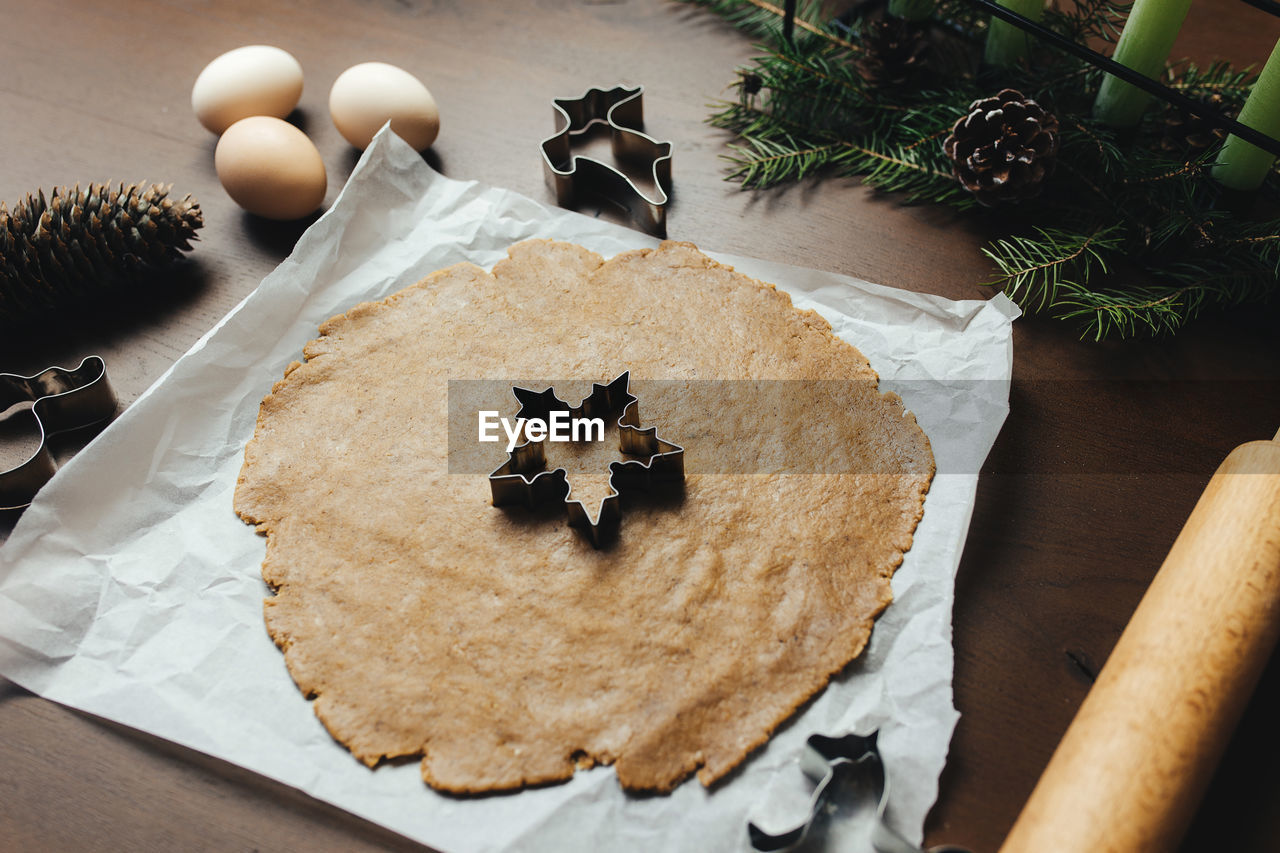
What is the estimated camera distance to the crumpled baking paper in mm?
946

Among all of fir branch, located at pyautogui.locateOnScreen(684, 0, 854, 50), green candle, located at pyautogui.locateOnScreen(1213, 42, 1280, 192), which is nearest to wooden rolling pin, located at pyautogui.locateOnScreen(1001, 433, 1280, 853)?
green candle, located at pyautogui.locateOnScreen(1213, 42, 1280, 192)

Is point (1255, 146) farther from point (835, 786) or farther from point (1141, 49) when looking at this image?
point (835, 786)

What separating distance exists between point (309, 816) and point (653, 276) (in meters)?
0.86

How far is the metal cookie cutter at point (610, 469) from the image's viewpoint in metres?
1.12

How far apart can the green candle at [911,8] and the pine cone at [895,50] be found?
0.02m

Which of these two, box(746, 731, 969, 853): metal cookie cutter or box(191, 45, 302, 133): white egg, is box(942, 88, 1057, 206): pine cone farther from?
box(191, 45, 302, 133): white egg

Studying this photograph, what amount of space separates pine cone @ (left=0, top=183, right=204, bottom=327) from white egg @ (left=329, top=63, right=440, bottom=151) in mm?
301

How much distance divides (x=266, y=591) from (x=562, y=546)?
1.21 ft

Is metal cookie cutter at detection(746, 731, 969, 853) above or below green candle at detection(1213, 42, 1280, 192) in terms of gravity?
below

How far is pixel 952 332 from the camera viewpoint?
1.30m

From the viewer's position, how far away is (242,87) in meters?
1.52

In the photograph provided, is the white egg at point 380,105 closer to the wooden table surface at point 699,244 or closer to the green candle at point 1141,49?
the wooden table surface at point 699,244

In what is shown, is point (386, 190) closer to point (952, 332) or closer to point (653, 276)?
point (653, 276)

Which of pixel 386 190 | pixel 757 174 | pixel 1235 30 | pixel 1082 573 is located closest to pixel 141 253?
pixel 386 190
